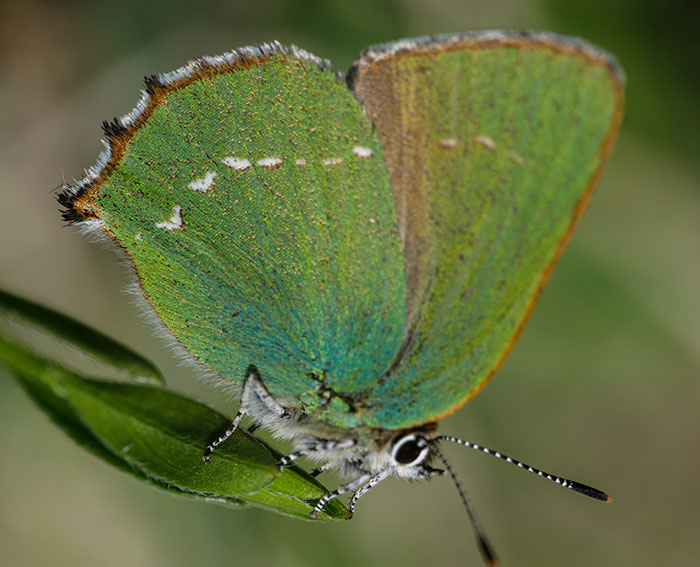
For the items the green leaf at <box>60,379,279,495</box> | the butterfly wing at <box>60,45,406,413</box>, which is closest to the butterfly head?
the butterfly wing at <box>60,45,406,413</box>

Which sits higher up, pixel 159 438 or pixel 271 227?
pixel 271 227

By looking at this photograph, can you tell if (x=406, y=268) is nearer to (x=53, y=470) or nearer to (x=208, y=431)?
(x=208, y=431)

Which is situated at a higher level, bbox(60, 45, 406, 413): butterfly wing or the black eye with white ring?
bbox(60, 45, 406, 413): butterfly wing

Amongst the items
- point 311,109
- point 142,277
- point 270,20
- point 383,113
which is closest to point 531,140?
point 383,113

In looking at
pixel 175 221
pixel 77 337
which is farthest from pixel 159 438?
pixel 175 221

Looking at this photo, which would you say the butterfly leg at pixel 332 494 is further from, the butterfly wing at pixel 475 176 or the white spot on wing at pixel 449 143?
the white spot on wing at pixel 449 143

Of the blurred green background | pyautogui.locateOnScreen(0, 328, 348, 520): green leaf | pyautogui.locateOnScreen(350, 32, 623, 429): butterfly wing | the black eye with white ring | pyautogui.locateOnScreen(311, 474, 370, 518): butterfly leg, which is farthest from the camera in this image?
the blurred green background

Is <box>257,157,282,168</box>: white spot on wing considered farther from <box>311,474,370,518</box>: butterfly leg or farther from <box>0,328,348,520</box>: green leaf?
<box>311,474,370,518</box>: butterfly leg

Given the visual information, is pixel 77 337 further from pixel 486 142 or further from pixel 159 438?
pixel 486 142
